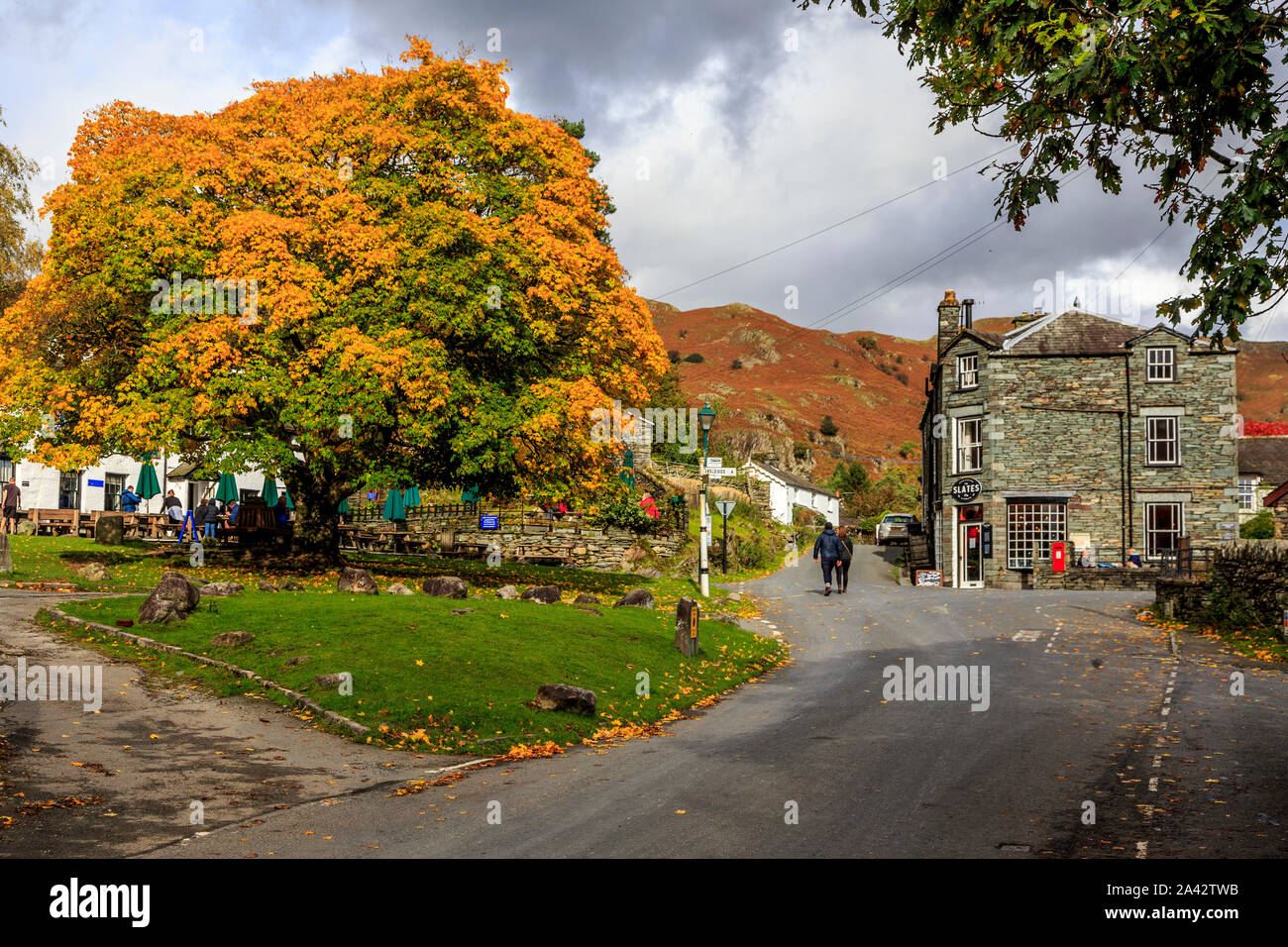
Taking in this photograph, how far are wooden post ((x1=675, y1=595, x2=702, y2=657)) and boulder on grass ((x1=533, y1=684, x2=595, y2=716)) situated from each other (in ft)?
17.0

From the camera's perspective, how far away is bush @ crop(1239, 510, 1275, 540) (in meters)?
45.7

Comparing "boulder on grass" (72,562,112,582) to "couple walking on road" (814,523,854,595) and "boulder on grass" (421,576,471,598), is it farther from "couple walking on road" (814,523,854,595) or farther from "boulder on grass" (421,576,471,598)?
"couple walking on road" (814,523,854,595)

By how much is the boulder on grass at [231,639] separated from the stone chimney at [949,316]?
36.6 metres

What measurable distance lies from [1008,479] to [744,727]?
30.2 meters

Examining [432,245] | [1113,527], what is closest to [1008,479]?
[1113,527]

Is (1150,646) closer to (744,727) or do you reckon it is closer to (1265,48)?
(744,727)

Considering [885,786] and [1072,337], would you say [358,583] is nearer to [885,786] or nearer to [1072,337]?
[885,786]

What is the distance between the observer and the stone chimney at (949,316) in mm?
44281

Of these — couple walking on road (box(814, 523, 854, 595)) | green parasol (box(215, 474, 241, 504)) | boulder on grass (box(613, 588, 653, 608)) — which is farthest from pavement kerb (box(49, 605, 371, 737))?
couple walking on road (box(814, 523, 854, 595))

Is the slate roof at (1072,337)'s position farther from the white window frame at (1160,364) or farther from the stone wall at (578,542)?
the stone wall at (578,542)

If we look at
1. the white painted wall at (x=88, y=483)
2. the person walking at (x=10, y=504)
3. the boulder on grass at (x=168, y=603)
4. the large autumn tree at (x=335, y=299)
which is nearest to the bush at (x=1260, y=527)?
the large autumn tree at (x=335, y=299)

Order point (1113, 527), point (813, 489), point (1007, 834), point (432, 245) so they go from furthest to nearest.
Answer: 1. point (813, 489)
2. point (1113, 527)
3. point (432, 245)
4. point (1007, 834)

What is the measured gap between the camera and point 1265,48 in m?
7.12

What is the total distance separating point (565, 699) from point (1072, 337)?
1373 inches
